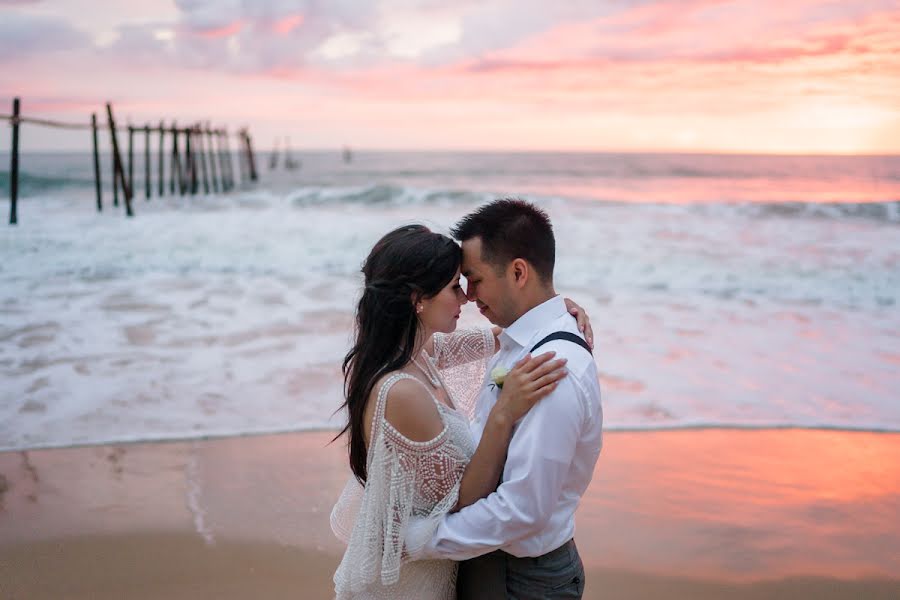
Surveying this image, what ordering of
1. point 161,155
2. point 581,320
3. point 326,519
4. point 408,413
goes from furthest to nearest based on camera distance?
point 161,155 → point 326,519 → point 581,320 → point 408,413

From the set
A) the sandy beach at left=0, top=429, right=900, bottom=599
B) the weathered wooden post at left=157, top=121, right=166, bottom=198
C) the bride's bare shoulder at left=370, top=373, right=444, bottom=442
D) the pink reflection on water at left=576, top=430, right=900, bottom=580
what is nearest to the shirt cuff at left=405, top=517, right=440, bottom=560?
the bride's bare shoulder at left=370, top=373, right=444, bottom=442

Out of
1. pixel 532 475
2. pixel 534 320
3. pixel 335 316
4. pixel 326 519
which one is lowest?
pixel 326 519

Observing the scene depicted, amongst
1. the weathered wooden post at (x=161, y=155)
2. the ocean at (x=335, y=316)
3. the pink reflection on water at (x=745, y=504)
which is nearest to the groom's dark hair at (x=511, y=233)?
the ocean at (x=335, y=316)

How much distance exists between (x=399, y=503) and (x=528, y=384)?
19.8 inches

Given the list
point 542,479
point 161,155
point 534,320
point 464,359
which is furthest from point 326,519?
point 161,155

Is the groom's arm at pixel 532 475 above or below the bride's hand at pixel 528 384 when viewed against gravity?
below

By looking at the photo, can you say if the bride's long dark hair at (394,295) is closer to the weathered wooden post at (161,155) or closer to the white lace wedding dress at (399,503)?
the white lace wedding dress at (399,503)

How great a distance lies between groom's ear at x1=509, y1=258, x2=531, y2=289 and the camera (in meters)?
2.15

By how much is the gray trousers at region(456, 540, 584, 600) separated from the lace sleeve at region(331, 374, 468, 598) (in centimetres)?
25

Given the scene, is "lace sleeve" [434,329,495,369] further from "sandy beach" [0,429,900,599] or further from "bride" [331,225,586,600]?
"sandy beach" [0,429,900,599]

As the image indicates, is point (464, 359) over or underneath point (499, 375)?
underneath

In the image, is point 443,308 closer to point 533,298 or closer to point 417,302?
point 417,302

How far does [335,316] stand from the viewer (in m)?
9.50

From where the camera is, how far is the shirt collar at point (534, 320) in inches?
85.5
